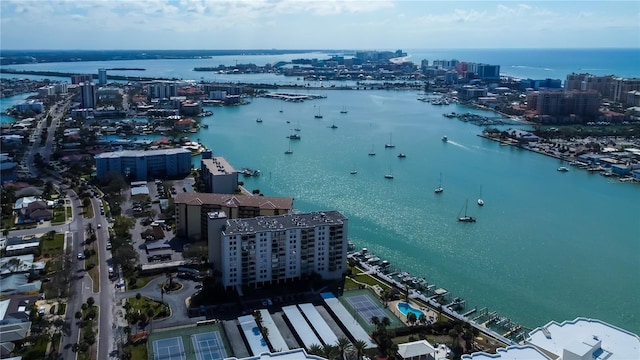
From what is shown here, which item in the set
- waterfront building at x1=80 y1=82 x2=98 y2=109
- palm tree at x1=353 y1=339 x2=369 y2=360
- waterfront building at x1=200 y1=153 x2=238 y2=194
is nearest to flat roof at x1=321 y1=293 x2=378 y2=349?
palm tree at x1=353 y1=339 x2=369 y2=360

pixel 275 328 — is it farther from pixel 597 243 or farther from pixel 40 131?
pixel 40 131

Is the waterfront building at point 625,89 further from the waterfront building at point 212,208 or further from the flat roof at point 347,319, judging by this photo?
the flat roof at point 347,319

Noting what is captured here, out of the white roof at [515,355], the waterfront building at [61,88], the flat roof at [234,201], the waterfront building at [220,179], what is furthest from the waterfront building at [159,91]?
the white roof at [515,355]

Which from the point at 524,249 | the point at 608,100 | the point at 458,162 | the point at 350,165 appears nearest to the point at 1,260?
the point at 524,249

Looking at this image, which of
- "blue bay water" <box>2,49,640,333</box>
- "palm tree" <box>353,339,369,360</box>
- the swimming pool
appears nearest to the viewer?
"palm tree" <box>353,339,369,360</box>

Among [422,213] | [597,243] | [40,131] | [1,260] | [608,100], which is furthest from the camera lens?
[608,100]

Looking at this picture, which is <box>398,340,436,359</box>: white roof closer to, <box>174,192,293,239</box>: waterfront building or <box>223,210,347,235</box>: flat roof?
<box>223,210,347,235</box>: flat roof

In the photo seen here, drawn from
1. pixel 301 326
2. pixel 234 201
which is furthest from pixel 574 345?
pixel 234 201
